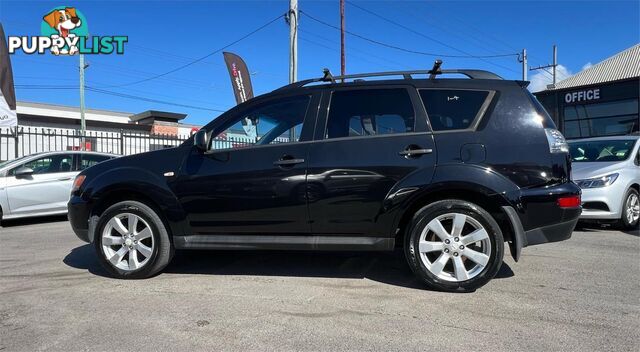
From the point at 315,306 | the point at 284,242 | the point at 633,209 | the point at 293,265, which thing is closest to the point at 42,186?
the point at 293,265

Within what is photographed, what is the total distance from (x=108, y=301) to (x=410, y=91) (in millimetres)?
3233

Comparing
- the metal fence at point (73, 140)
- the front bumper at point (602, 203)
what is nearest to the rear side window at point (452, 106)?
the front bumper at point (602, 203)

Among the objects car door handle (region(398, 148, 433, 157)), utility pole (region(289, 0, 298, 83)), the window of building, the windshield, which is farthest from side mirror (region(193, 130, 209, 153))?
Answer: the window of building

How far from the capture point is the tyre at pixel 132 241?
4.48 m

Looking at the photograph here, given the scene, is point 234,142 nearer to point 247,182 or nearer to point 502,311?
point 247,182

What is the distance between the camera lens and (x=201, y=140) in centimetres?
441

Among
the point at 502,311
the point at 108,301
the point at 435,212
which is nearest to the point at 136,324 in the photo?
the point at 108,301

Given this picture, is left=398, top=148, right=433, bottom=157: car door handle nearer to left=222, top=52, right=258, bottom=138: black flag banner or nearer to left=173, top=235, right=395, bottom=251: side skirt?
left=173, top=235, right=395, bottom=251: side skirt

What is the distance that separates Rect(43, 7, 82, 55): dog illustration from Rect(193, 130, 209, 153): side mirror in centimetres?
1780

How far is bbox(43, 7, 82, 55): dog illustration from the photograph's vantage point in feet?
60.9

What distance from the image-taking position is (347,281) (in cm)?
439

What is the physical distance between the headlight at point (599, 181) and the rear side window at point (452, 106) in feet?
12.7

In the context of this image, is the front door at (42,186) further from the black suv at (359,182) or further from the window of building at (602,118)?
the window of building at (602,118)

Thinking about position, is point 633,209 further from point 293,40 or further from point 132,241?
point 293,40
